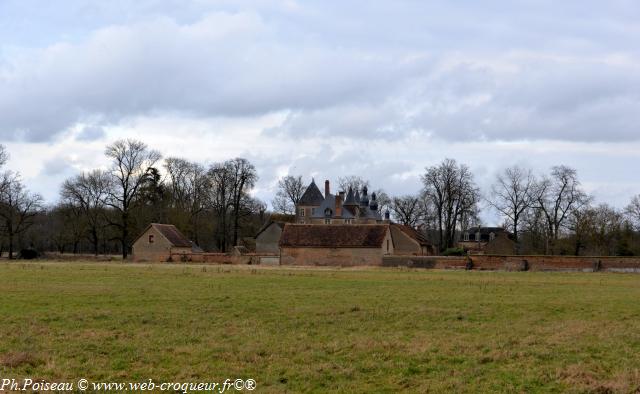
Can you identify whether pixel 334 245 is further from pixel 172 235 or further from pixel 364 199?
pixel 364 199

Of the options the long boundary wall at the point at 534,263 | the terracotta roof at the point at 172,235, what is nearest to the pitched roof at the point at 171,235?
the terracotta roof at the point at 172,235

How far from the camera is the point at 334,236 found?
65.4 m

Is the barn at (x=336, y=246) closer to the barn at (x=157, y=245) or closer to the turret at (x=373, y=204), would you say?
the barn at (x=157, y=245)

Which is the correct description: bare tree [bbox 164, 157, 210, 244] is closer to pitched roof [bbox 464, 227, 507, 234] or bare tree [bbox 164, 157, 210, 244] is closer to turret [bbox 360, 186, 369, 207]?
turret [bbox 360, 186, 369, 207]

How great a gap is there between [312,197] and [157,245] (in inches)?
1435

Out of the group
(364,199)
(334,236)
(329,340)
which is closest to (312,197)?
(364,199)

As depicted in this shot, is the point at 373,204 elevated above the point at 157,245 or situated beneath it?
elevated above

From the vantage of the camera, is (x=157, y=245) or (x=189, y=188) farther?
(x=189, y=188)

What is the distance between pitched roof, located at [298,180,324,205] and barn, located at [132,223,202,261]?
1309 inches

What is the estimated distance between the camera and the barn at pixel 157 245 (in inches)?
2864

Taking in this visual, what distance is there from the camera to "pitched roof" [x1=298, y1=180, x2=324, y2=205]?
105375 mm

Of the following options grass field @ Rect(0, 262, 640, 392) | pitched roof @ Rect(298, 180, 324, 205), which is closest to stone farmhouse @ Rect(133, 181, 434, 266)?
pitched roof @ Rect(298, 180, 324, 205)

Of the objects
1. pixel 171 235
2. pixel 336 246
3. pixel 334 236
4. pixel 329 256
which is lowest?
pixel 329 256

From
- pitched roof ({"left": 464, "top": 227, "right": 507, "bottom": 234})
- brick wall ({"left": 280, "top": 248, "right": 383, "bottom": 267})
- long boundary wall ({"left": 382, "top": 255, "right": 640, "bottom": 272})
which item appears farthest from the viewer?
pitched roof ({"left": 464, "top": 227, "right": 507, "bottom": 234})
